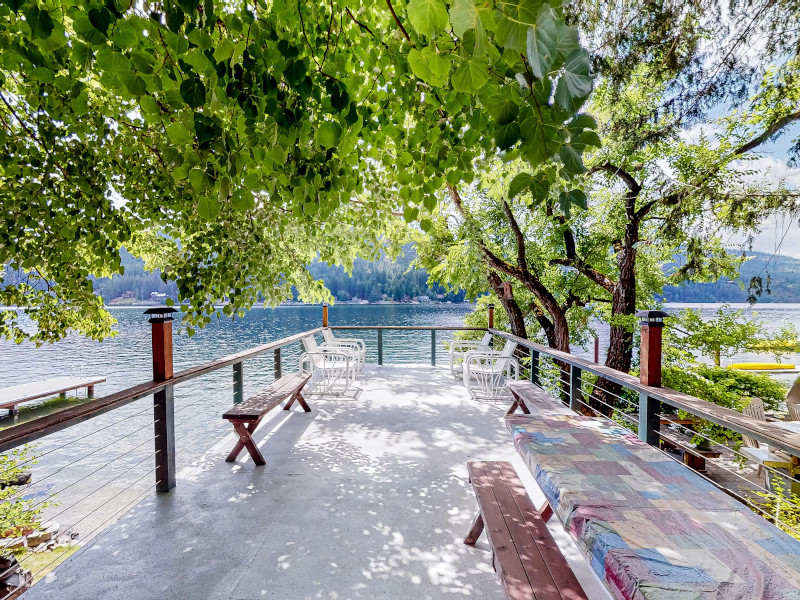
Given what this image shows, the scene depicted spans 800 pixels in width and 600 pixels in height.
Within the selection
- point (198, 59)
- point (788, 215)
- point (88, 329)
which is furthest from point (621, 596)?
point (88, 329)

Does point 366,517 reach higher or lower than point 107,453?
higher

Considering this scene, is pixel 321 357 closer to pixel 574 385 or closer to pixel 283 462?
pixel 283 462

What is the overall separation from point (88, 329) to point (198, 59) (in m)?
3.98

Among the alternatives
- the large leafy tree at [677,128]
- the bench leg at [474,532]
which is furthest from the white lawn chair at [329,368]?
the bench leg at [474,532]

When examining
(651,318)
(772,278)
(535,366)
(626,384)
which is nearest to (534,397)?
(626,384)

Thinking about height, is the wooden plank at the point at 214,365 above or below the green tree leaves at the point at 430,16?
below

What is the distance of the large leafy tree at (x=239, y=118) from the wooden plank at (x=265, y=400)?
2.55 ft

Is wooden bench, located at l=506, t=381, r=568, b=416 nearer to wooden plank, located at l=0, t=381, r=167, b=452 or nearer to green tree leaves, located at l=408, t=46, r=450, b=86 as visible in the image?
wooden plank, located at l=0, t=381, r=167, b=452

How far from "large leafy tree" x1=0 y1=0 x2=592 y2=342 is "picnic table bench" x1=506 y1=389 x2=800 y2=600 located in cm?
96

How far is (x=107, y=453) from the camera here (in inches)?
341

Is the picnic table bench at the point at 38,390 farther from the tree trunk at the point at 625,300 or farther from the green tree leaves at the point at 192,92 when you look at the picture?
the tree trunk at the point at 625,300

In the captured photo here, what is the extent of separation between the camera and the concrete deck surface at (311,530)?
1.99 m

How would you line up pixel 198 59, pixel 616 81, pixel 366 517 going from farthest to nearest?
pixel 616 81 < pixel 366 517 < pixel 198 59

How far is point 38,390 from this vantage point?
11.9 meters
